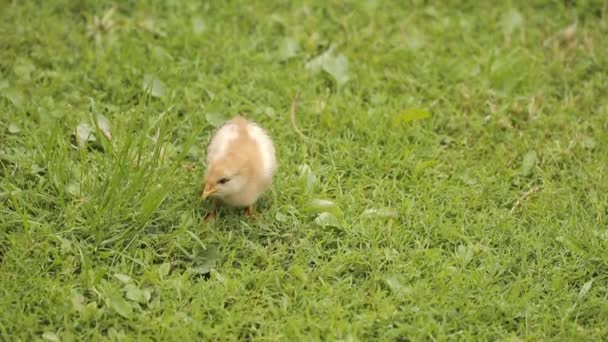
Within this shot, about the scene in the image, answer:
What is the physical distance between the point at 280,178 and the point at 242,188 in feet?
1.61

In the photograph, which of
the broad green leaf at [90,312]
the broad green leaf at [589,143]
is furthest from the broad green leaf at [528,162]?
the broad green leaf at [90,312]

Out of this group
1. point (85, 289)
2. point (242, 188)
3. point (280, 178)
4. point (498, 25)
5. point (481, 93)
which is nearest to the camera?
point (85, 289)

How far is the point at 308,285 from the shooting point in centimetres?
373

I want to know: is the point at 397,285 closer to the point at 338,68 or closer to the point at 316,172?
the point at 316,172

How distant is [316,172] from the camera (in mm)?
4367

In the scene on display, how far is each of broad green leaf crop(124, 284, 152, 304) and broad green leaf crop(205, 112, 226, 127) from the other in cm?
133

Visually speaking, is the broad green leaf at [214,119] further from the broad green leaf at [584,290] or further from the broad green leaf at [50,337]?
the broad green leaf at [584,290]

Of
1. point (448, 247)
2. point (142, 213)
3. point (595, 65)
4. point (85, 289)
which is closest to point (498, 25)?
point (595, 65)

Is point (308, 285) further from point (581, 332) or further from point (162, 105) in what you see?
point (162, 105)

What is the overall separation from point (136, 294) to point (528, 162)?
7.72 feet

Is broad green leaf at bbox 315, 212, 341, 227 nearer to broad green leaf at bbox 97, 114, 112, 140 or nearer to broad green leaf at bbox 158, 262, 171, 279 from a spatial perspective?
broad green leaf at bbox 158, 262, 171, 279

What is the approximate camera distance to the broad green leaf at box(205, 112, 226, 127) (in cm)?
462

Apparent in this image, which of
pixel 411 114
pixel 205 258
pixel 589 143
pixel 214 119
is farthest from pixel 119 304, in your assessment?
pixel 589 143

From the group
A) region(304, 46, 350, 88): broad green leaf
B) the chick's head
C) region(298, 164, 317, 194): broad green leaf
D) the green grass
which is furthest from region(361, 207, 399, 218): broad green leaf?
region(304, 46, 350, 88): broad green leaf
